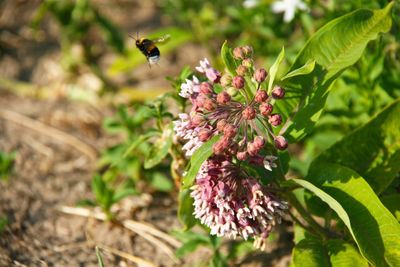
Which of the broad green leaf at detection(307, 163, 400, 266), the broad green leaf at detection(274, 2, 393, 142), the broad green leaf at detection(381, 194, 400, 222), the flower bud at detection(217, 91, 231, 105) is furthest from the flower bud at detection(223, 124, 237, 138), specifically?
the broad green leaf at detection(381, 194, 400, 222)

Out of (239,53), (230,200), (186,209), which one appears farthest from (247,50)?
(186,209)

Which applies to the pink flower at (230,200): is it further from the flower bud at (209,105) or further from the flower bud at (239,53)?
the flower bud at (239,53)

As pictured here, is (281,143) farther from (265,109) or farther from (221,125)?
(221,125)

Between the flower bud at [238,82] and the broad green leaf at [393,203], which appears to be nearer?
the flower bud at [238,82]

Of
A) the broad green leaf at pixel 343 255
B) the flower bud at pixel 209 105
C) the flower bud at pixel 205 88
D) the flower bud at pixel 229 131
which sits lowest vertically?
the broad green leaf at pixel 343 255

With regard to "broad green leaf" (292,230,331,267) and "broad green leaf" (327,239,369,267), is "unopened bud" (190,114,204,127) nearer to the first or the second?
"broad green leaf" (292,230,331,267)

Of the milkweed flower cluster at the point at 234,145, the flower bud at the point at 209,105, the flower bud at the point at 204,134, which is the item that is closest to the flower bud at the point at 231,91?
the milkweed flower cluster at the point at 234,145
